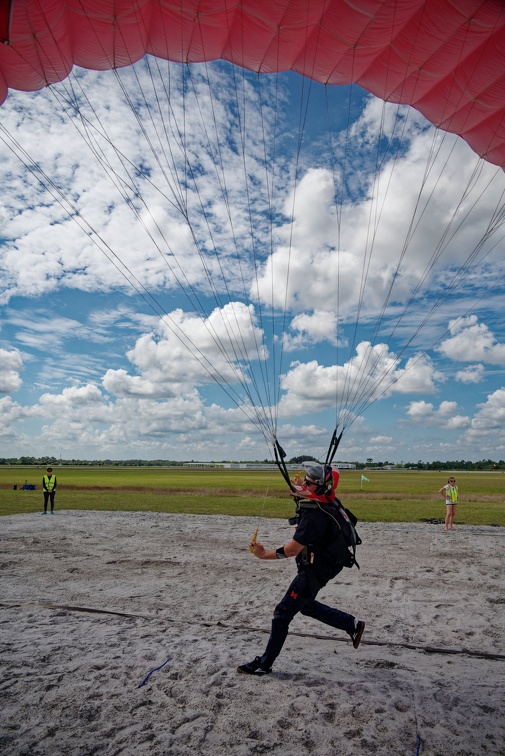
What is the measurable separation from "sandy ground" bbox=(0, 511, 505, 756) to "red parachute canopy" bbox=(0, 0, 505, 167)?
320 inches

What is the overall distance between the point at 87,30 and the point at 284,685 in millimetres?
9517

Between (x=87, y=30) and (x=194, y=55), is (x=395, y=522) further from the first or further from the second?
(x=87, y=30)

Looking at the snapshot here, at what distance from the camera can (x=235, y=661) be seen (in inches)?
189

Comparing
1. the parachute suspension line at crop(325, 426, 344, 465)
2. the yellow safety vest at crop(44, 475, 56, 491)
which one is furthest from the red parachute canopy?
the yellow safety vest at crop(44, 475, 56, 491)

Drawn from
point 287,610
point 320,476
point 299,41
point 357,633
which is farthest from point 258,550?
point 299,41

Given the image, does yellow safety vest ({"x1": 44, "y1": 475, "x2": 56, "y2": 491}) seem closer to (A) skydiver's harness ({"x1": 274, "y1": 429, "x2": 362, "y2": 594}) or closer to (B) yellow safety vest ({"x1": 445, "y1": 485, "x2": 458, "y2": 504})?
(B) yellow safety vest ({"x1": 445, "y1": 485, "x2": 458, "y2": 504})

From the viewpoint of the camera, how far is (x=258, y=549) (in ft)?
15.3

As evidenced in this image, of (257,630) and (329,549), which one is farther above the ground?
(329,549)

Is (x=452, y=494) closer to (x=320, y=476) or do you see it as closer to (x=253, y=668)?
(x=320, y=476)

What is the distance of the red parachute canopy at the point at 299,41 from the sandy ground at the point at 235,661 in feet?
26.6

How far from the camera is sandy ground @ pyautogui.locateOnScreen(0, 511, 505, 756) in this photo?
3.56 m

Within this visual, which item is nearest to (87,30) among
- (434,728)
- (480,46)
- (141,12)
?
(141,12)

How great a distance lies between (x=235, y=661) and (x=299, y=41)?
357 inches

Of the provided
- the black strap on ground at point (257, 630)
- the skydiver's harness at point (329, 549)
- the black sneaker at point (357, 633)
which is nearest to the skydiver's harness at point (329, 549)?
the skydiver's harness at point (329, 549)
